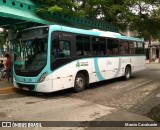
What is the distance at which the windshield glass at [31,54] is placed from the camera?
10742 millimetres

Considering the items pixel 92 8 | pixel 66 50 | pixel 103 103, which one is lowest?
pixel 103 103

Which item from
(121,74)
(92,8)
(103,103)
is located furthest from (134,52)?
(103,103)

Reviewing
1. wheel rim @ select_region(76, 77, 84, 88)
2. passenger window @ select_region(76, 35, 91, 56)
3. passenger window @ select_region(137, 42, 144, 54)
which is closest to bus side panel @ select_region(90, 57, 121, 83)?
passenger window @ select_region(76, 35, 91, 56)

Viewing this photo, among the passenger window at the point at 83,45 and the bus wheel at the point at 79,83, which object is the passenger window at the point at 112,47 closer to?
the passenger window at the point at 83,45

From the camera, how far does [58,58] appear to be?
10.9 metres

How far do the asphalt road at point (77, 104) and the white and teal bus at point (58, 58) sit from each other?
530 mm

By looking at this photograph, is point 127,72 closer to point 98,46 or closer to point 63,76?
point 98,46

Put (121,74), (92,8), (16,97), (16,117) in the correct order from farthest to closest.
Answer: (92,8)
(121,74)
(16,97)
(16,117)

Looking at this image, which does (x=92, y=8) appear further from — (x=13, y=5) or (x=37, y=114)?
(x=37, y=114)

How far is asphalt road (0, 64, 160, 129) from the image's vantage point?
793 cm

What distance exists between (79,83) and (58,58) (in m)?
1.94

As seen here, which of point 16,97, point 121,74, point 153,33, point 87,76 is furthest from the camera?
point 153,33

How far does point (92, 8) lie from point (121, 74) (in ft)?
19.8

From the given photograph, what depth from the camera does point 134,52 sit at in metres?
18.0
